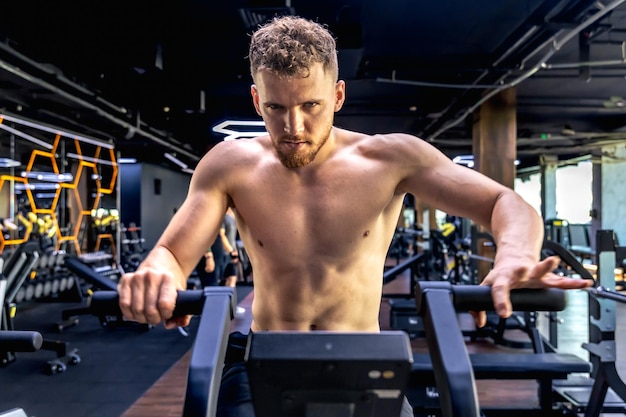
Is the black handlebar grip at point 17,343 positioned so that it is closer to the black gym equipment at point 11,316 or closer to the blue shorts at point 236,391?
the blue shorts at point 236,391

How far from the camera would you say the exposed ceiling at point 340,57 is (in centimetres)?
354

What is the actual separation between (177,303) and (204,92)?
662 centimetres

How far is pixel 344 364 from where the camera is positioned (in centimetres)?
60

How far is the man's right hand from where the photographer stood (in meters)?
0.78

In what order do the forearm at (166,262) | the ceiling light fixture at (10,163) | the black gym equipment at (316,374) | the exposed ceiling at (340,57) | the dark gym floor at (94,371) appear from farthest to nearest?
the ceiling light fixture at (10,163) < the exposed ceiling at (340,57) < the dark gym floor at (94,371) < the forearm at (166,262) < the black gym equipment at (316,374)

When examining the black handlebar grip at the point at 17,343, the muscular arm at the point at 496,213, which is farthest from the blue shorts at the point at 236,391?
the black handlebar grip at the point at 17,343

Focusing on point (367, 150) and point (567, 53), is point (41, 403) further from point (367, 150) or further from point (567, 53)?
point (567, 53)

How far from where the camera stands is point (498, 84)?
516 centimetres

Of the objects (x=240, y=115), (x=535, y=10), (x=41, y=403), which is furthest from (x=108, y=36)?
(x=240, y=115)

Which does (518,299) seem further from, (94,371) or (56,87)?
(56,87)

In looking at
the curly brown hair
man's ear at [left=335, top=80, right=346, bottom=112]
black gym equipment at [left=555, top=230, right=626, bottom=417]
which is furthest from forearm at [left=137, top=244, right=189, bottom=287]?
black gym equipment at [left=555, top=230, right=626, bottom=417]

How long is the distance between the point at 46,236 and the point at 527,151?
403 inches

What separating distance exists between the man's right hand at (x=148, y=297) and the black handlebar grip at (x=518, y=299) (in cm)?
46

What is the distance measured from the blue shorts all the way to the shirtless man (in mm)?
184
